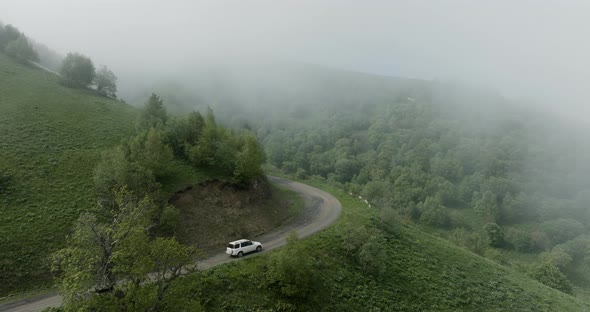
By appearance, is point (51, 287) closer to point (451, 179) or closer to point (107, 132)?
point (107, 132)

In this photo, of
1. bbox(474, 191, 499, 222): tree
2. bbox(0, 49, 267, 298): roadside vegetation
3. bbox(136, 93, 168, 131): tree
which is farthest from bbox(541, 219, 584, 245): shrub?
bbox(136, 93, 168, 131): tree

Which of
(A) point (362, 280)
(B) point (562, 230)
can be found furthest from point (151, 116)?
(B) point (562, 230)

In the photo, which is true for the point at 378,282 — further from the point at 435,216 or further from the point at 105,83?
the point at 435,216

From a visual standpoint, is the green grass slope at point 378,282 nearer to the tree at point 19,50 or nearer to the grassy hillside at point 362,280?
the grassy hillside at point 362,280

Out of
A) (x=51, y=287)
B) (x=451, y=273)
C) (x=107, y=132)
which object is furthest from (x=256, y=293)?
(x=107, y=132)

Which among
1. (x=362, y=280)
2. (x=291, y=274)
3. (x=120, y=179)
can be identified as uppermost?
(x=120, y=179)

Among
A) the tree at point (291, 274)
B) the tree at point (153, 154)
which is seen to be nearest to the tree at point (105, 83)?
the tree at point (153, 154)
